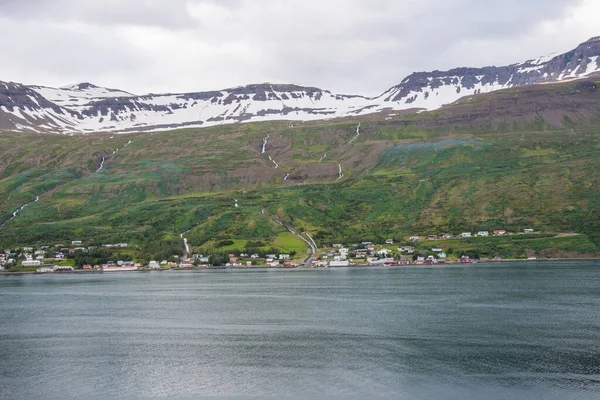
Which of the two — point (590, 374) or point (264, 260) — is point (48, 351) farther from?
point (264, 260)

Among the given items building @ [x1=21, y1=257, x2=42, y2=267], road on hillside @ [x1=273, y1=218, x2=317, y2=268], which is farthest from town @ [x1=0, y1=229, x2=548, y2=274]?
road on hillside @ [x1=273, y1=218, x2=317, y2=268]

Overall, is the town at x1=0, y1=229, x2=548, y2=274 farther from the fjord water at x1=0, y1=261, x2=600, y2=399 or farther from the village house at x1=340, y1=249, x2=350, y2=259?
the fjord water at x1=0, y1=261, x2=600, y2=399

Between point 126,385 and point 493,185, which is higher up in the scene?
point 493,185

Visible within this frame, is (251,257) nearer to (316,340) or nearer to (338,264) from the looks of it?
(338,264)

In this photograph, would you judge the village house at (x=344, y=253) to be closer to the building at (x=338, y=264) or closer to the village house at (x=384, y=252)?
the building at (x=338, y=264)

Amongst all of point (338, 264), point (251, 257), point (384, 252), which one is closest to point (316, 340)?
point (338, 264)

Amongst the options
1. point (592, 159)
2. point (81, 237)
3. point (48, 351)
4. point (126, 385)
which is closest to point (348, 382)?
point (126, 385)

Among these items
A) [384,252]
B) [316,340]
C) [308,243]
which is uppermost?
[308,243]
